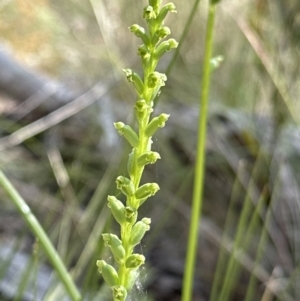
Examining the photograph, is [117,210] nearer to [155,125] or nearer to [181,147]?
[155,125]

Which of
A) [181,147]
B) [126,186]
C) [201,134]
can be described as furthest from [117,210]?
[181,147]

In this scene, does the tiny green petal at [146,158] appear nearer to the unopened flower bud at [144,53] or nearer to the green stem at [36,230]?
the unopened flower bud at [144,53]

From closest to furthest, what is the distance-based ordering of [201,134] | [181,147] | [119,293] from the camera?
[119,293] < [201,134] < [181,147]

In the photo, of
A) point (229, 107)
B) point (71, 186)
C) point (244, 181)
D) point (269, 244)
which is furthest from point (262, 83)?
point (71, 186)

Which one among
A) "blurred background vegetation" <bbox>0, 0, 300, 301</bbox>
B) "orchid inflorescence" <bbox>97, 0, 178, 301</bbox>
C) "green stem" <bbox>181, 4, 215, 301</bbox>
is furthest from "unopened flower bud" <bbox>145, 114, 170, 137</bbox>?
"blurred background vegetation" <bbox>0, 0, 300, 301</bbox>

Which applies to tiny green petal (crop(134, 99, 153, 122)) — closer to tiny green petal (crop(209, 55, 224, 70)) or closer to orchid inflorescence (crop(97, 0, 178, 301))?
orchid inflorescence (crop(97, 0, 178, 301))
